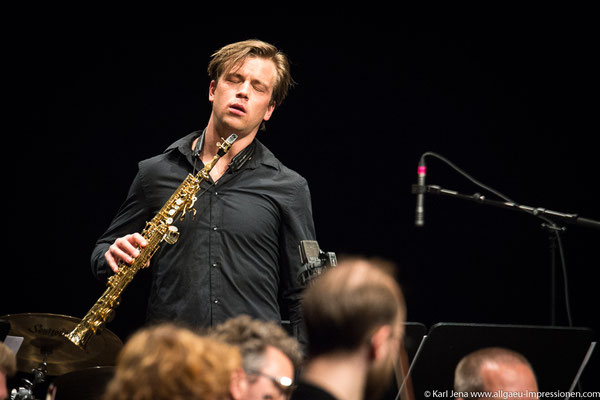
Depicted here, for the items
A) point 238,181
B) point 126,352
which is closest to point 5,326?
point 238,181

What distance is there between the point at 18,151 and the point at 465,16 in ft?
11.0

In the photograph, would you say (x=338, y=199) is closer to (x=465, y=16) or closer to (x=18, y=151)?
(x=465, y=16)

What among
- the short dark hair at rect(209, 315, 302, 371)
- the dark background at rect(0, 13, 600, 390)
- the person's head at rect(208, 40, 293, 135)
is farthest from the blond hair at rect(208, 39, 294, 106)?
the dark background at rect(0, 13, 600, 390)

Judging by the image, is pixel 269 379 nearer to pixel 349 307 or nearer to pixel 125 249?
pixel 349 307

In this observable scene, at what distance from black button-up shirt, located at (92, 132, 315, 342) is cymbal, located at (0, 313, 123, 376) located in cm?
35

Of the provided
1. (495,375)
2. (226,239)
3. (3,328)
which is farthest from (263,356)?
(3,328)

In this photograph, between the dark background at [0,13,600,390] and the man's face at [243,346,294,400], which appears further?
the dark background at [0,13,600,390]

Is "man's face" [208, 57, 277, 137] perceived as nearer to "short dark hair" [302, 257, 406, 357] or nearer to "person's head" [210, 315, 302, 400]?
"person's head" [210, 315, 302, 400]

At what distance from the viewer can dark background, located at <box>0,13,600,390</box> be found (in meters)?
5.34

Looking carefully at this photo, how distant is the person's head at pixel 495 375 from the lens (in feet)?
9.60

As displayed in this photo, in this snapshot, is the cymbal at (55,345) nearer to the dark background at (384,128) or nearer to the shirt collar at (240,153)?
the shirt collar at (240,153)

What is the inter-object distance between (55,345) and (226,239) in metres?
1.11

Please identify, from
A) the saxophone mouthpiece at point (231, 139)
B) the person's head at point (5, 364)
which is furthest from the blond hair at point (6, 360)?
the saxophone mouthpiece at point (231, 139)

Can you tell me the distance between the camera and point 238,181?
3594 mm
